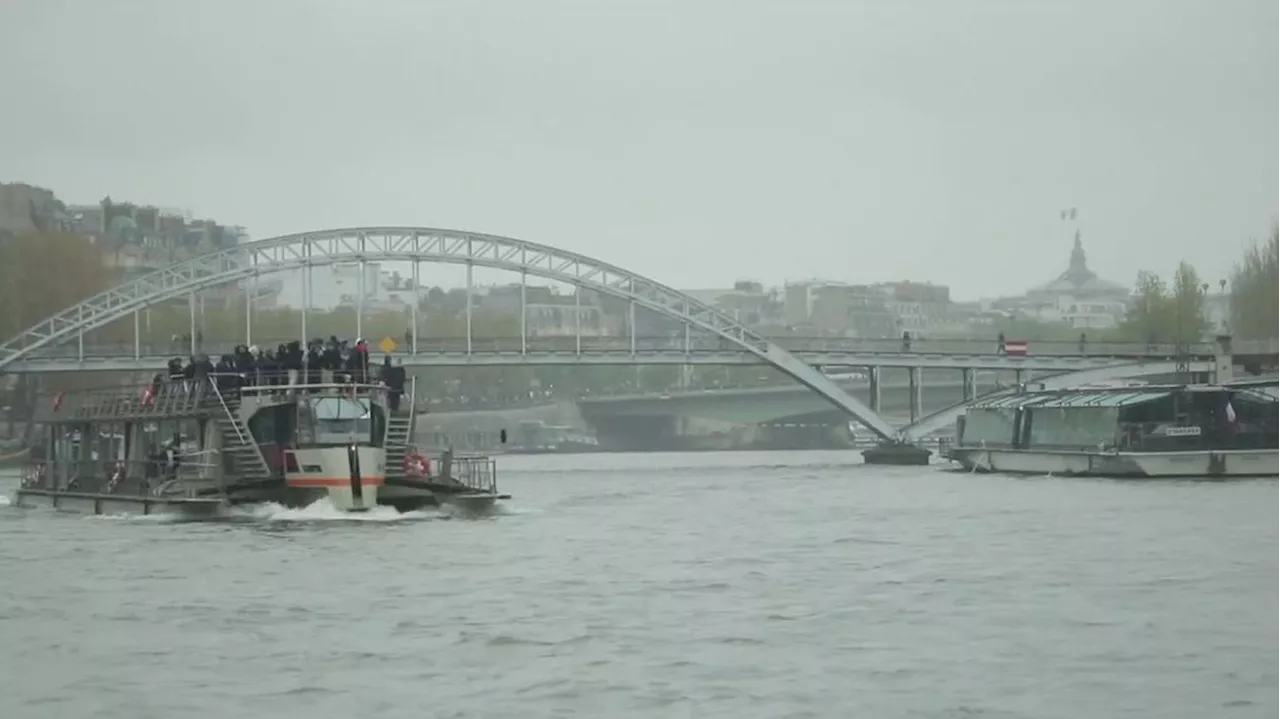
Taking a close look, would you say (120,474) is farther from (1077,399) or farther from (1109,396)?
(1077,399)

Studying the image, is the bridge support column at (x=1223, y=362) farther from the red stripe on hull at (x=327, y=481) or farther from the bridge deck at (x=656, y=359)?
the red stripe on hull at (x=327, y=481)

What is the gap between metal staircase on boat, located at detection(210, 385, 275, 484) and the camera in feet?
153

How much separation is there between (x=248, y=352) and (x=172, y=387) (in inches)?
137

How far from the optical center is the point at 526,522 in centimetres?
4712

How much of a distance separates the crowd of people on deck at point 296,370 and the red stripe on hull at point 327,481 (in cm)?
196

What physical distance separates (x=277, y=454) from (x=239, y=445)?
0.87 m

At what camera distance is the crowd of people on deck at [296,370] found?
47219 mm

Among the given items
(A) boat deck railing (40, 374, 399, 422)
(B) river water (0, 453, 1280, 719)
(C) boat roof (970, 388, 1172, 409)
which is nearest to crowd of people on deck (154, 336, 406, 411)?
(A) boat deck railing (40, 374, 399, 422)

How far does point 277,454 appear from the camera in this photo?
153 ft

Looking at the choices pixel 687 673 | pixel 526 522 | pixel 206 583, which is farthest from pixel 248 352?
pixel 687 673

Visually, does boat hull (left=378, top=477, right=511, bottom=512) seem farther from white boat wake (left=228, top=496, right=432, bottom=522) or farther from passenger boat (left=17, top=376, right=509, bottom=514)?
white boat wake (left=228, top=496, right=432, bottom=522)

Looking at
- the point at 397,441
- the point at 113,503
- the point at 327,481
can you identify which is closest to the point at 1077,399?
the point at 397,441

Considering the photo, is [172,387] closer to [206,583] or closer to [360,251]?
[206,583]

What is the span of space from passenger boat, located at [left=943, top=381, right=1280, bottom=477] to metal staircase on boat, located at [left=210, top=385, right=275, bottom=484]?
27.2m
